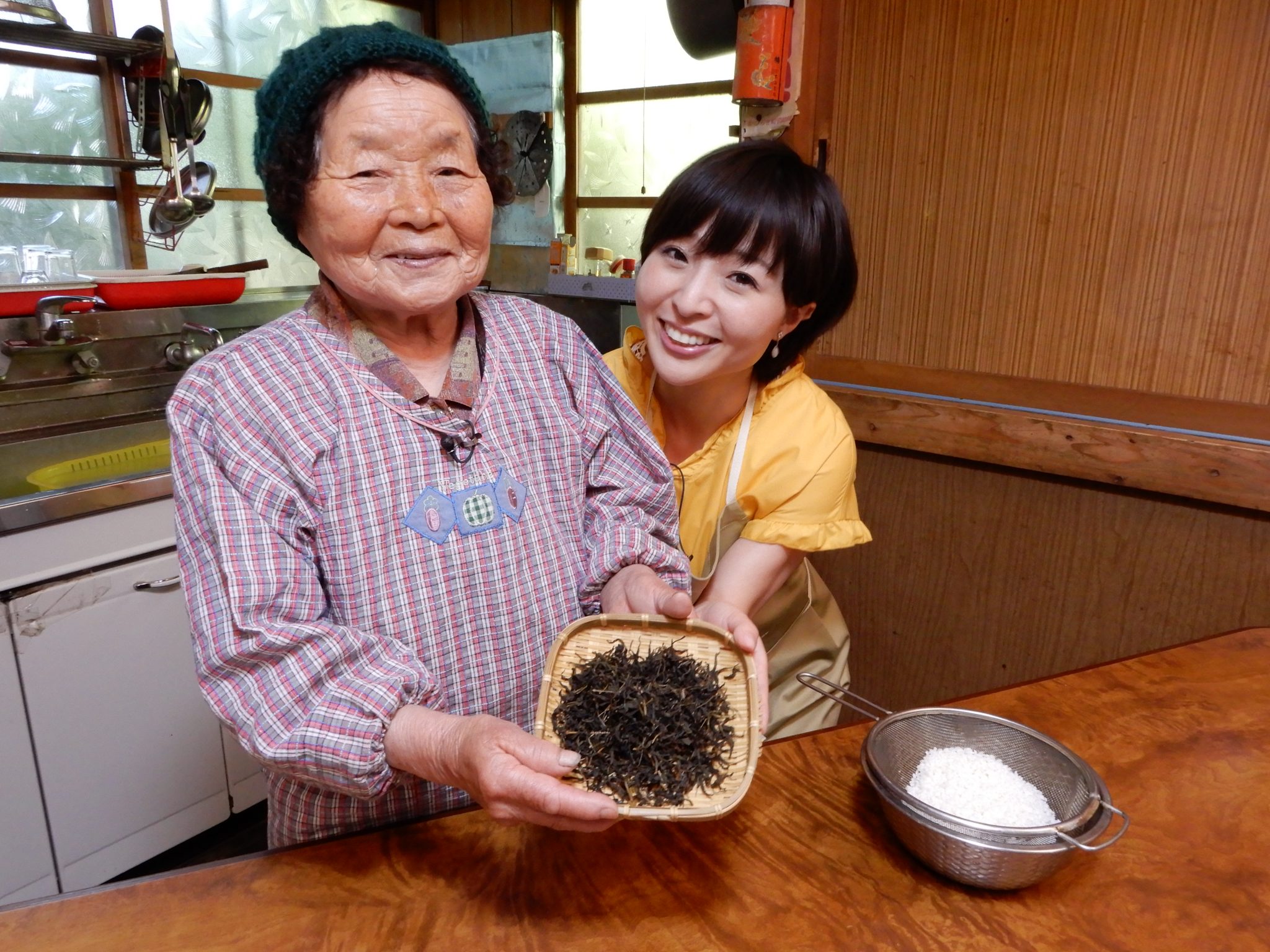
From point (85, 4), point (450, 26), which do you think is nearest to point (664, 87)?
point (450, 26)

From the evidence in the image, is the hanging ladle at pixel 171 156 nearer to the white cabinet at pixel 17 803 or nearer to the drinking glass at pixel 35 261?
the drinking glass at pixel 35 261

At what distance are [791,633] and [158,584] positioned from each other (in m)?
1.60

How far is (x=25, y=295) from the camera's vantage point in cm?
221

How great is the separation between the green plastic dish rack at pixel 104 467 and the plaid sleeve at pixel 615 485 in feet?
4.61

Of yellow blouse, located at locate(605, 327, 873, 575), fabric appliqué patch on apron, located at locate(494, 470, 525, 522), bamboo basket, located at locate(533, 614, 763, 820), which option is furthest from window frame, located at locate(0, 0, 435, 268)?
bamboo basket, located at locate(533, 614, 763, 820)

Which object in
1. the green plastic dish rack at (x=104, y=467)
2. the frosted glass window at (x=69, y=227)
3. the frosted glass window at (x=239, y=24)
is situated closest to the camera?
the green plastic dish rack at (x=104, y=467)

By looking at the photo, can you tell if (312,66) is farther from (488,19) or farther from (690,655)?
(488,19)

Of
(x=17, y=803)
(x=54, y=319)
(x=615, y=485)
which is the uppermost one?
(x=54, y=319)

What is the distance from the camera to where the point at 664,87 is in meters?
3.41

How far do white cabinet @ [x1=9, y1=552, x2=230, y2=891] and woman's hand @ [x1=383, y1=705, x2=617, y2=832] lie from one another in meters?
1.50

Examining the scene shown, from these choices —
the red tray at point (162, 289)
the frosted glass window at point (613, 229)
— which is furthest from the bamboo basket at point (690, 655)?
the frosted glass window at point (613, 229)

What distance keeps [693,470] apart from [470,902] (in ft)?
3.30

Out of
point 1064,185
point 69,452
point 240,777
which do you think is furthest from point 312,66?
point 240,777

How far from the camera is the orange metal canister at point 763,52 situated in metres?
2.26
